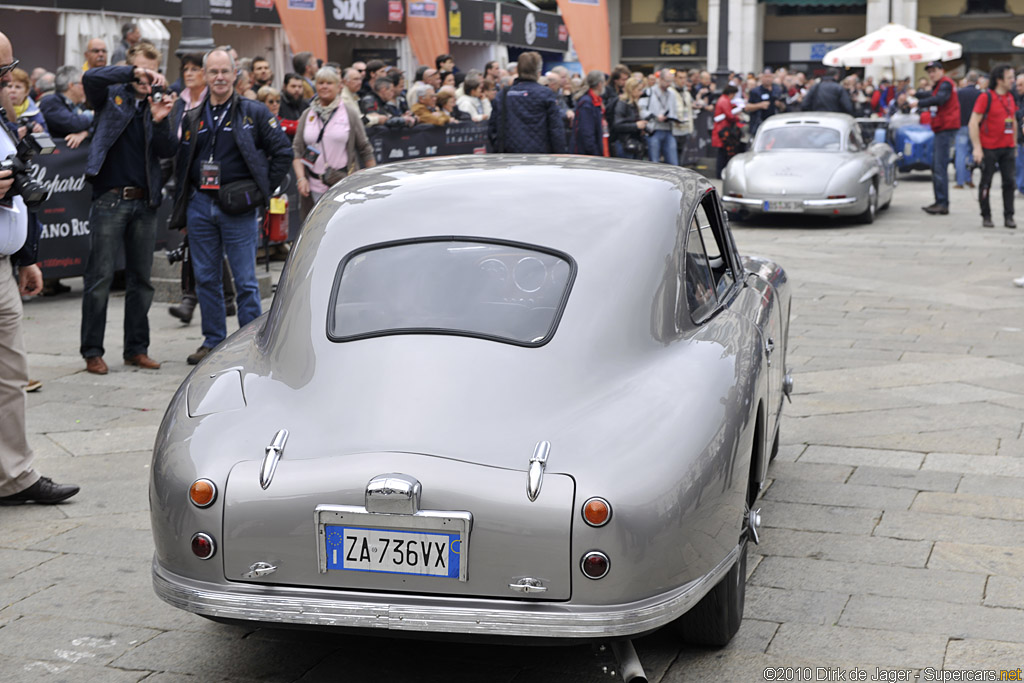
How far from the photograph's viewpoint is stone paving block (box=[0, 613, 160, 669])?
386cm

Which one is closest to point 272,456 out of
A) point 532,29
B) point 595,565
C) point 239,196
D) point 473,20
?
point 595,565

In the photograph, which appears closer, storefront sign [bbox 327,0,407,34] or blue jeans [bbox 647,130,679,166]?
blue jeans [bbox 647,130,679,166]

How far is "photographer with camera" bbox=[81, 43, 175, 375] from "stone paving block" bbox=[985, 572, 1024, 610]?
5478 millimetres

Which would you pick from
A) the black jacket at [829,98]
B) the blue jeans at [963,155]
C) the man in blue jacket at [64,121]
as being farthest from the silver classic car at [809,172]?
the man in blue jacket at [64,121]

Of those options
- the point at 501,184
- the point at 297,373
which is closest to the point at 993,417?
the point at 501,184

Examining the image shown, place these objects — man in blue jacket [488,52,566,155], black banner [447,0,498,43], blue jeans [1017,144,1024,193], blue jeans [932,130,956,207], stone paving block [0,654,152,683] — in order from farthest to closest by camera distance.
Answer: black banner [447,0,498,43]
blue jeans [1017,144,1024,193]
blue jeans [932,130,956,207]
man in blue jacket [488,52,566,155]
stone paving block [0,654,152,683]

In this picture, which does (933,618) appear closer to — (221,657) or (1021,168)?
(221,657)

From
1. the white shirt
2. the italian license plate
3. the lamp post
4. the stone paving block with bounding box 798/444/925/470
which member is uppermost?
the lamp post

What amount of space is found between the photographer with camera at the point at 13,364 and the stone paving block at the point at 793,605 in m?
2.94

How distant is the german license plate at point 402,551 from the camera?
3.19 metres

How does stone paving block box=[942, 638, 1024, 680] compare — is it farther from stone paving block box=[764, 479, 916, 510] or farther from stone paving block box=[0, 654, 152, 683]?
stone paving block box=[0, 654, 152, 683]

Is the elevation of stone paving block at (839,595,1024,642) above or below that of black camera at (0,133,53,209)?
below

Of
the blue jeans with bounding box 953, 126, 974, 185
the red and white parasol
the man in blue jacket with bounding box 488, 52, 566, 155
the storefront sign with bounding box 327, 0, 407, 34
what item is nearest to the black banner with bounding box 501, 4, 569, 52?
the storefront sign with bounding box 327, 0, 407, 34

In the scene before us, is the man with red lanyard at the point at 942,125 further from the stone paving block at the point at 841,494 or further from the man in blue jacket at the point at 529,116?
the stone paving block at the point at 841,494
